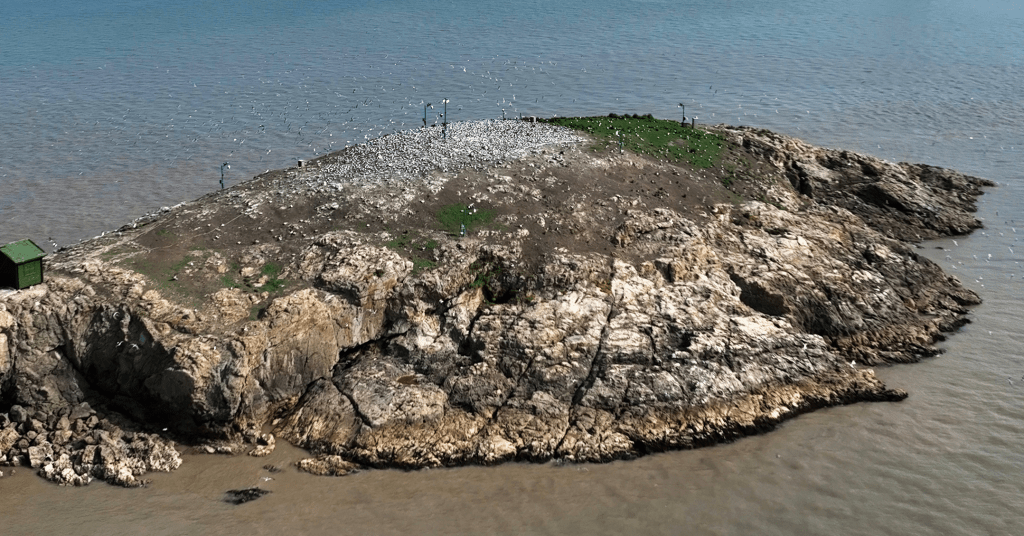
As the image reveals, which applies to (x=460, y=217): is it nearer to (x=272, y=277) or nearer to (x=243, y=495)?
(x=272, y=277)

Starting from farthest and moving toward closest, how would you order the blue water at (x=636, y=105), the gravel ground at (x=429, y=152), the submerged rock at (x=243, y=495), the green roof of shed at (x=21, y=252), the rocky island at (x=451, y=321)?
the gravel ground at (x=429, y=152), the green roof of shed at (x=21, y=252), the rocky island at (x=451, y=321), the blue water at (x=636, y=105), the submerged rock at (x=243, y=495)

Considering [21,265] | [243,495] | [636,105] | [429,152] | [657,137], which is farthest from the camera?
[636,105]

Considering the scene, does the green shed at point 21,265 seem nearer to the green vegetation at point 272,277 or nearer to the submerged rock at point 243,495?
the green vegetation at point 272,277

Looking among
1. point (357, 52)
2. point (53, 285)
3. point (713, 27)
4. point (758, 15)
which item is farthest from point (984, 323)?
point (758, 15)

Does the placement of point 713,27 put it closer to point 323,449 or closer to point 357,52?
point 357,52

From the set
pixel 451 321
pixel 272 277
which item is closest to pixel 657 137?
pixel 451 321

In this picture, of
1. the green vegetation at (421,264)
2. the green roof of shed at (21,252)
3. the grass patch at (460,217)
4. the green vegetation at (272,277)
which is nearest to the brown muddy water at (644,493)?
the green vegetation at (272,277)
